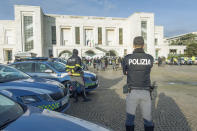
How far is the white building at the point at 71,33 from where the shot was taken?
147 feet

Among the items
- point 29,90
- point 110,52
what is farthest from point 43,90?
point 110,52

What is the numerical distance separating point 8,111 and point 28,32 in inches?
1927

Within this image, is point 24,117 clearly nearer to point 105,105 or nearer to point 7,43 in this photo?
point 105,105

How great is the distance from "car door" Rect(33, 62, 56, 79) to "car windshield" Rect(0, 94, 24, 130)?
3.60 meters

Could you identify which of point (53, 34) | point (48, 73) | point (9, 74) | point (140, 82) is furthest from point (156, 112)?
point (53, 34)

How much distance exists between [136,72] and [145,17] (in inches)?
2205

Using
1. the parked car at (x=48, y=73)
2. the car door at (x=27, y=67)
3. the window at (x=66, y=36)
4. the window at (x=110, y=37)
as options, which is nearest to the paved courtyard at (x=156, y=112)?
the parked car at (x=48, y=73)

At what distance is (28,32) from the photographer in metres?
44.8

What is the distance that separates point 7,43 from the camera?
51.4 meters

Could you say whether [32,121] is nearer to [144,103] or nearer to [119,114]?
[144,103]

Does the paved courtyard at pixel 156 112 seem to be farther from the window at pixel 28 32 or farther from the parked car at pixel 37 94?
the window at pixel 28 32

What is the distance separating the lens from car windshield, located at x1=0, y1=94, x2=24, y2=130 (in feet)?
5.13

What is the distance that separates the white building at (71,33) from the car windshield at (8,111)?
46085 millimetres

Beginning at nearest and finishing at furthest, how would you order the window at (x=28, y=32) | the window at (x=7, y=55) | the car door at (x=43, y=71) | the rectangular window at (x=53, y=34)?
the car door at (x=43, y=71) → the window at (x=28, y=32) → the window at (x=7, y=55) → the rectangular window at (x=53, y=34)
